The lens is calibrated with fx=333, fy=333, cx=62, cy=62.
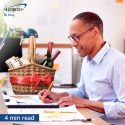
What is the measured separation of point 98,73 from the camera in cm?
164

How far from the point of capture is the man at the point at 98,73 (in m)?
1.48

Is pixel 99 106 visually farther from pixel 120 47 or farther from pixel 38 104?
pixel 120 47

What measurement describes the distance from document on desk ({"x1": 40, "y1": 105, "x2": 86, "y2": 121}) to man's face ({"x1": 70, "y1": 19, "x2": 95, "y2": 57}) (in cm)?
43

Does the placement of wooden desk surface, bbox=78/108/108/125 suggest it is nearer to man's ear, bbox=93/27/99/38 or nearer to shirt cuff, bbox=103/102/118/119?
shirt cuff, bbox=103/102/118/119

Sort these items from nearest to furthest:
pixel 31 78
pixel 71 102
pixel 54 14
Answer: pixel 71 102, pixel 31 78, pixel 54 14

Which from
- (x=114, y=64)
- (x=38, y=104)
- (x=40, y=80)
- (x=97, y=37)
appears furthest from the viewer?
(x=40, y=80)

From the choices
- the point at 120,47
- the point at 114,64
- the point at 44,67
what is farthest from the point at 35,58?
the point at 120,47

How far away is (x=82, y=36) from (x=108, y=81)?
0.86 feet

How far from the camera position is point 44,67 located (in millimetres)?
1879

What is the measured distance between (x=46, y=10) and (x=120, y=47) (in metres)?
0.70

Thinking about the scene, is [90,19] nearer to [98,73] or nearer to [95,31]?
[95,31]

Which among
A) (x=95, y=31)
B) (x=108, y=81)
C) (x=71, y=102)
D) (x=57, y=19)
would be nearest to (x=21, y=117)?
(x=71, y=102)

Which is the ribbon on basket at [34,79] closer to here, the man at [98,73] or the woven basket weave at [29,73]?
the woven basket weave at [29,73]

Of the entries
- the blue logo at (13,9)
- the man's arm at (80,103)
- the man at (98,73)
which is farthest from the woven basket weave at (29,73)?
the blue logo at (13,9)
